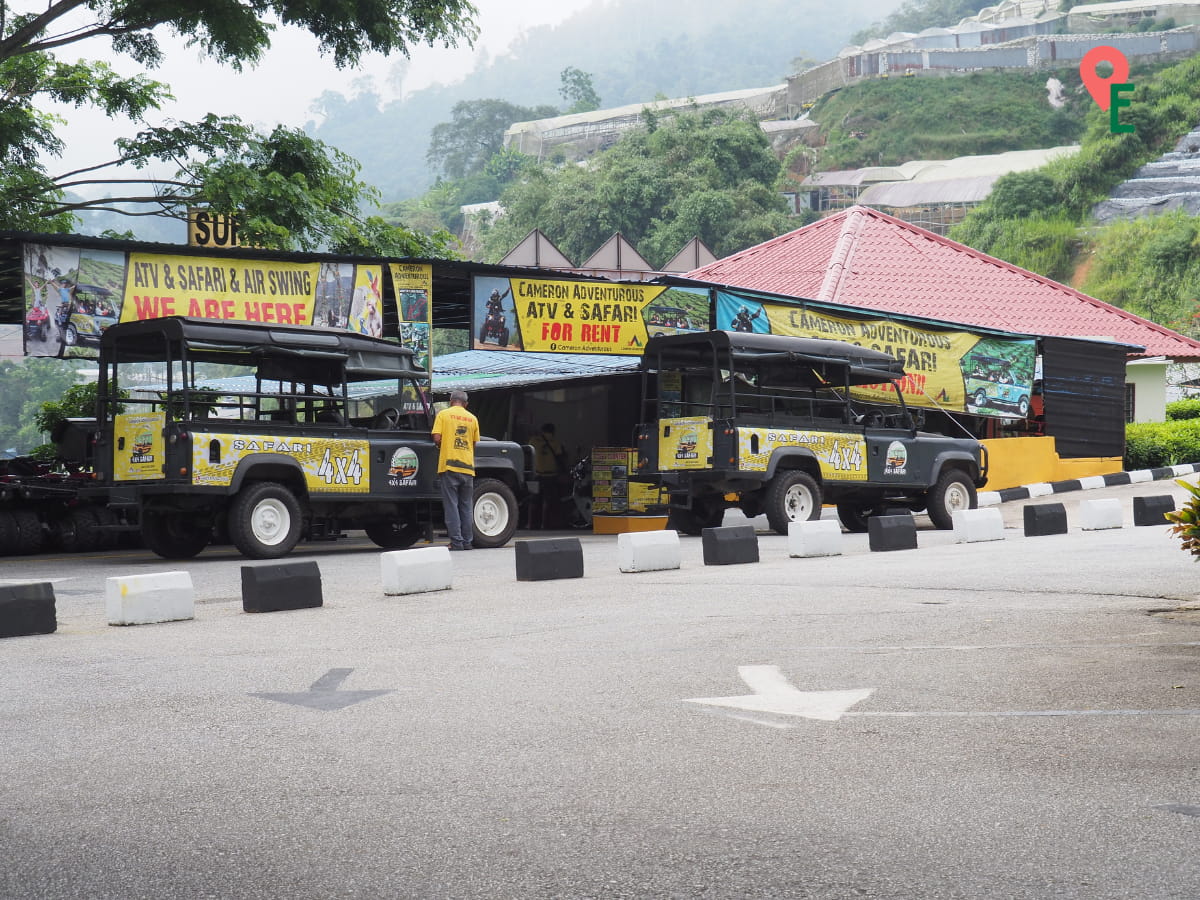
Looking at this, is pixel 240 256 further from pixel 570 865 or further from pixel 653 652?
pixel 570 865

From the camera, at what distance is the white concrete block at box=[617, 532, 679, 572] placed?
12.3 m

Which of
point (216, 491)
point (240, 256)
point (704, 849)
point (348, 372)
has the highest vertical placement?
point (240, 256)

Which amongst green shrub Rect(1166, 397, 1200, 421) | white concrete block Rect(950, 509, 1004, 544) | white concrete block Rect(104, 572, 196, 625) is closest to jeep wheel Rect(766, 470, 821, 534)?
white concrete block Rect(950, 509, 1004, 544)

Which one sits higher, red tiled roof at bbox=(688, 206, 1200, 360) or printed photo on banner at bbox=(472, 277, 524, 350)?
red tiled roof at bbox=(688, 206, 1200, 360)

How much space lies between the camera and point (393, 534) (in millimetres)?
16906

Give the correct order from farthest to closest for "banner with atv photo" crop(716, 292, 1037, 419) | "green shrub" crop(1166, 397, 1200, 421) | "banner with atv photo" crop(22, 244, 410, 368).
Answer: "green shrub" crop(1166, 397, 1200, 421) < "banner with atv photo" crop(716, 292, 1037, 419) < "banner with atv photo" crop(22, 244, 410, 368)

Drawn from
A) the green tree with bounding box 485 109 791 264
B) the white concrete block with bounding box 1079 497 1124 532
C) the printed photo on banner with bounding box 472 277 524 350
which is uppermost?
the green tree with bounding box 485 109 791 264

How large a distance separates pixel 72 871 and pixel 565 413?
19854mm

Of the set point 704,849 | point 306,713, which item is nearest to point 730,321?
point 306,713

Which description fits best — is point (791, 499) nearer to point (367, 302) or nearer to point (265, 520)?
point (367, 302)

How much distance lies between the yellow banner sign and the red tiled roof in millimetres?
13348

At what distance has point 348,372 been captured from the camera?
1543cm

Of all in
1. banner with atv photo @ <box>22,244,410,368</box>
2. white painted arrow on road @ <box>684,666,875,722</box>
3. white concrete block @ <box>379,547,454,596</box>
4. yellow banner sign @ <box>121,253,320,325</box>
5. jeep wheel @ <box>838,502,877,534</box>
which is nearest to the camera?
white painted arrow on road @ <box>684,666,875,722</box>

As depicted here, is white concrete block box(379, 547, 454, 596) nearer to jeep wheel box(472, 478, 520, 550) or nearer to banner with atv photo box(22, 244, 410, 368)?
jeep wheel box(472, 478, 520, 550)
